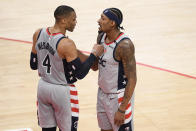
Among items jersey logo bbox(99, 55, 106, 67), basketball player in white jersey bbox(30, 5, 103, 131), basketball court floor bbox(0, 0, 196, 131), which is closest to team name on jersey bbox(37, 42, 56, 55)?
basketball player in white jersey bbox(30, 5, 103, 131)

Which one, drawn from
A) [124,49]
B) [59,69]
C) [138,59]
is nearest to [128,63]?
[124,49]

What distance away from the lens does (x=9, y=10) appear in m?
12.9

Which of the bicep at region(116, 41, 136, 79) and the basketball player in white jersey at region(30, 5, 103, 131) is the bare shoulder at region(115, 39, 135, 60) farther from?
the basketball player in white jersey at region(30, 5, 103, 131)

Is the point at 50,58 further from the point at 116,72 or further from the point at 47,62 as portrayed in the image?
the point at 116,72

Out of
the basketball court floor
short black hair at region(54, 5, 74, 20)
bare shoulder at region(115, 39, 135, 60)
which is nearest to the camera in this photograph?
bare shoulder at region(115, 39, 135, 60)

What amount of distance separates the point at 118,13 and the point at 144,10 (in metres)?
7.84

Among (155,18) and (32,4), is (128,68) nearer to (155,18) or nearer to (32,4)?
(155,18)

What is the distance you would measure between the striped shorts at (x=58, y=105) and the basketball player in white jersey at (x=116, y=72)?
0.36 meters

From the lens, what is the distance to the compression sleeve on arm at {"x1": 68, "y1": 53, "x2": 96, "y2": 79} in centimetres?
462

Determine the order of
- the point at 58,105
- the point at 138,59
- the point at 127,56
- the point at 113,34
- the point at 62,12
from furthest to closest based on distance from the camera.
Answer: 1. the point at 138,59
2. the point at 58,105
3. the point at 113,34
4. the point at 62,12
5. the point at 127,56

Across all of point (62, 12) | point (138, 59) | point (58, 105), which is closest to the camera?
point (62, 12)

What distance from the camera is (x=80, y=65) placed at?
15.3 feet

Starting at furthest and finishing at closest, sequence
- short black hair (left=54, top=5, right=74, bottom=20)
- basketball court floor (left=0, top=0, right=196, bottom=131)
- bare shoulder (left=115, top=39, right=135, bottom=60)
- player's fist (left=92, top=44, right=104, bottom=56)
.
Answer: basketball court floor (left=0, top=0, right=196, bottom=131) < player's fist (left=92, top=44, right=104, bottom=56) < short black hair (left=54, top=5, right=74, bottom=20) < bare shoulder (left=115, top=39, right=135, bottom=60)

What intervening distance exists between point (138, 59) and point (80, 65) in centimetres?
444
